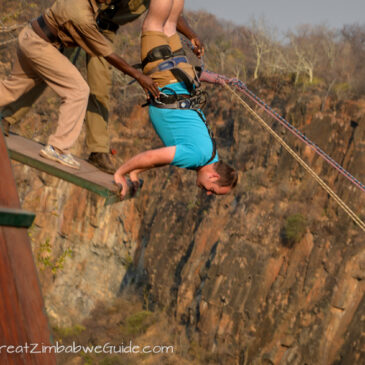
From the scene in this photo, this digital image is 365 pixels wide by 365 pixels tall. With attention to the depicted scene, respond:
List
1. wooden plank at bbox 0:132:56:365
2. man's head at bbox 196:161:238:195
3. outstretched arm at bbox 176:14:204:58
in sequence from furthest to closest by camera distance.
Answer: outstretched arm at bbox 176:14:204:58 → man's head at bbox 196:161:238:195 → wooden plank at bbox 0:132:56:365

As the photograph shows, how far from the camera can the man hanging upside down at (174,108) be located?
163 inches

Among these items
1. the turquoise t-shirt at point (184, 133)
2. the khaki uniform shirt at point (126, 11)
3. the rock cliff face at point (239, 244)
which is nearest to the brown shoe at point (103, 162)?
the turquoise t-shirt at point (184, 133)

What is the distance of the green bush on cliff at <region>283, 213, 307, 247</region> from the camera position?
61.7 feet

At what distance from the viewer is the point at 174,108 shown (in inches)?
168

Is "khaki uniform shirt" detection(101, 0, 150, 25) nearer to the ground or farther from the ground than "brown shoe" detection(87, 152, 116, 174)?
farther from the ground

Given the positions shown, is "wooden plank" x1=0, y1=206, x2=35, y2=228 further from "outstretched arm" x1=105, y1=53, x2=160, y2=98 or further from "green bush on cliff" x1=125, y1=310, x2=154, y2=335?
"green bush on cliff" x1=125, y1=310, x2=154, y2=335

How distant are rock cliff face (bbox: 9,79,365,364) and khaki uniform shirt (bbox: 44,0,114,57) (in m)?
10.0

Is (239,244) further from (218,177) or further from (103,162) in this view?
(218,177)

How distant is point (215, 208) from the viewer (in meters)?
22.8

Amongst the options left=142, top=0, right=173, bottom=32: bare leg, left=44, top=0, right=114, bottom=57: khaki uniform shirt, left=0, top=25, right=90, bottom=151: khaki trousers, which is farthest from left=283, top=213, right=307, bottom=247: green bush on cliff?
left=44, top=0, right=114, bottom=57: khaki uniform shirt

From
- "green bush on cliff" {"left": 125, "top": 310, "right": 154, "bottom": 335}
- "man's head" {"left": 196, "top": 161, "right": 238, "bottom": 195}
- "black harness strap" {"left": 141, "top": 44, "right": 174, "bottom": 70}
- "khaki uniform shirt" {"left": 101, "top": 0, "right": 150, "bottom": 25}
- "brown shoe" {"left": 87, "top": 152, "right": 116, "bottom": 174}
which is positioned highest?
"khaki uniform shirt" {"left": 101, "top": 0, "right": 150, "bottom": 25}

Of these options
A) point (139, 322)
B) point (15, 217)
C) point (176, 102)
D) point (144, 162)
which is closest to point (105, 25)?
point (176, 102)

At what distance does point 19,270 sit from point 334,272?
1705 cm

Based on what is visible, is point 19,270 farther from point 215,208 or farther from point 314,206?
point 215,208
